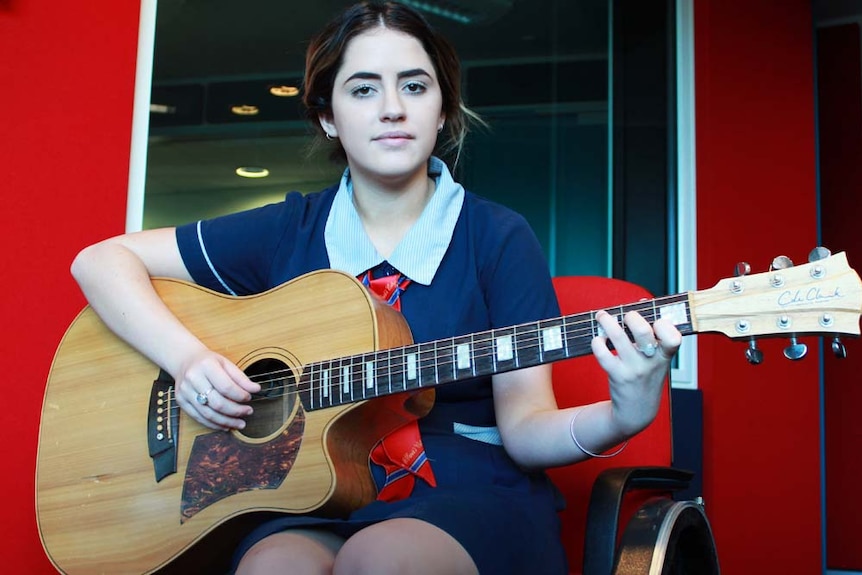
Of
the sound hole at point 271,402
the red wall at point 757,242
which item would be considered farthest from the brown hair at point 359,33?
the red wall at point 757,242

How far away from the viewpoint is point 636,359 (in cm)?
135

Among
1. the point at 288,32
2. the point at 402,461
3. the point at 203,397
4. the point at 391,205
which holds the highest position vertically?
the point at 288,32

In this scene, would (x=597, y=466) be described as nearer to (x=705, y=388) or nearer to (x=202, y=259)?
(x=202, y=259)

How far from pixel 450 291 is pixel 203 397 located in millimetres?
461

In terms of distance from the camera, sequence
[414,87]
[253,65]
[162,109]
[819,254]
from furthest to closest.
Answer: [253,65] < [162,109] < [414,87] < [819,254]

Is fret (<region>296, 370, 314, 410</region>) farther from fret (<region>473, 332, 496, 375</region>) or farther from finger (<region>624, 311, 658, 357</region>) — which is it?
finger (<region>624, 311, 658, 357</region>)

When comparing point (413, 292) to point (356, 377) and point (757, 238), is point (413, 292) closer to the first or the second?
point (356, 377)

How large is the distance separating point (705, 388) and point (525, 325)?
1929 millimetres

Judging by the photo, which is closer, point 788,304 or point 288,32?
point 788,304

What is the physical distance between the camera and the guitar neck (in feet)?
4.51

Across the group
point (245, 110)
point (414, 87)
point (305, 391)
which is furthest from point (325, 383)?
point (245, 110)

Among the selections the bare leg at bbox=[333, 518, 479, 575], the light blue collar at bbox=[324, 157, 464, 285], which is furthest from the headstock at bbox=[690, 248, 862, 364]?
the light blue collar at bbox=[324, 157, 464, 285]

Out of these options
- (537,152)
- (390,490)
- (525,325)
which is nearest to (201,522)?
(390,490)

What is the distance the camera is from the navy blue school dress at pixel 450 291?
4.79 ft
